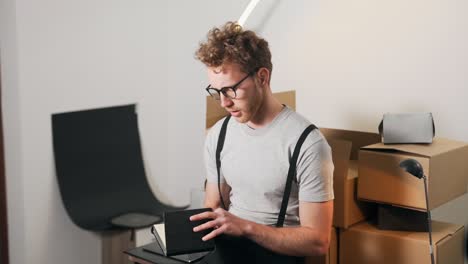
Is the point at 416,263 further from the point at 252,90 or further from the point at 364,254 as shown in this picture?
the point at 252,90

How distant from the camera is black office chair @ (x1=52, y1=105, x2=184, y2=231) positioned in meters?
2.75

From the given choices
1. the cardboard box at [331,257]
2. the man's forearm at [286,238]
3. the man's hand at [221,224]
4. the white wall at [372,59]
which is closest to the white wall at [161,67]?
the white wall at [372,59]

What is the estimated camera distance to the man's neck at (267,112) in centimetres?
195

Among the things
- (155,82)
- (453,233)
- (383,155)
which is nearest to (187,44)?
(155,82)

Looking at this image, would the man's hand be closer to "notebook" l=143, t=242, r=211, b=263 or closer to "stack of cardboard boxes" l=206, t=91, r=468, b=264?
"notebook" l=143, t=242, r=211, b=263

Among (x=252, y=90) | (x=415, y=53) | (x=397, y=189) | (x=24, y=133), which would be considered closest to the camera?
(x=252, y=90)

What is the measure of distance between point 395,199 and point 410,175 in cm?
10

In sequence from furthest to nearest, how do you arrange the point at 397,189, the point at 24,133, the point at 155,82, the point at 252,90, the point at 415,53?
the point at 155,82
the point at 24,133
the point at 415,53
the point at 397,189
the point at 252,90

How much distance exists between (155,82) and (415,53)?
1.39m

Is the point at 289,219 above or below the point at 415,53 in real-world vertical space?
below

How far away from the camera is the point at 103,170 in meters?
2.89

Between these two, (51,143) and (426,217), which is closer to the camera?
(426,217)

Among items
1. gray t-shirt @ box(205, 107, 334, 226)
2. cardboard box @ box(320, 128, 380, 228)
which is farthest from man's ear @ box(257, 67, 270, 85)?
cardboard box @ box(320, 128, 380, 228)

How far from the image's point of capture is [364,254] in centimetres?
208
